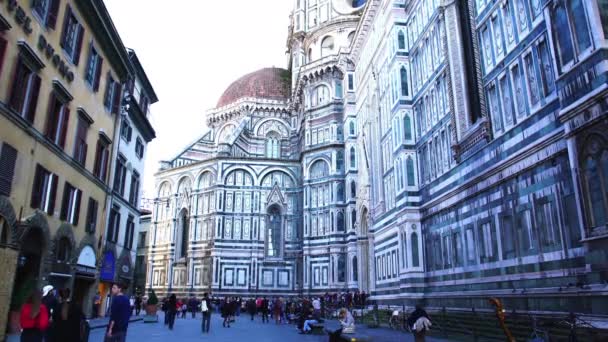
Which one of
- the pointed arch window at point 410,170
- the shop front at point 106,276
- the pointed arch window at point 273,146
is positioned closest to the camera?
the shop front at point 106,276

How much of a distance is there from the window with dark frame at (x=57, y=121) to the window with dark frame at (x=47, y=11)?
7.99ft

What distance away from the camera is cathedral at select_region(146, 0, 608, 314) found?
1133 cm

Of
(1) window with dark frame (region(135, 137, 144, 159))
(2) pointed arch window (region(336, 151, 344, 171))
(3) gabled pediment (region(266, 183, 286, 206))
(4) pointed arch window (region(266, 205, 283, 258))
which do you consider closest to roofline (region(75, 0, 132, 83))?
(1) window with dark frame (region(135, 137, 144, 159))

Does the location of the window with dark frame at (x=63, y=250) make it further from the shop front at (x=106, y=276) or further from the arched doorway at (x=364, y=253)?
the arched doorway at (x=364, y=253)

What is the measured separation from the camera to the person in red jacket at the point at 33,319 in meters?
7.61

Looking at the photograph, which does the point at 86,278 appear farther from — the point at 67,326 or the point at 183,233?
the point at 183,233

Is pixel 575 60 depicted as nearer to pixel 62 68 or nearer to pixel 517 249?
pixel 517 249

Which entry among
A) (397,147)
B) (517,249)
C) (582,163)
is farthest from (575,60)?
(397,147)

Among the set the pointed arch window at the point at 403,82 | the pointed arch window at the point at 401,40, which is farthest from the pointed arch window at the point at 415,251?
the pointed arch window at the point at 401,40

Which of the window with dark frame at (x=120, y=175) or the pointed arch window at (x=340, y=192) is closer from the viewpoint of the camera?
the window with dark frame at (x=120, y=175)

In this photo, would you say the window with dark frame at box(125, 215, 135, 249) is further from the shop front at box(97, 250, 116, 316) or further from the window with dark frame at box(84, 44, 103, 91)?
the window with dark frame at box(84, 44, 103, 91)

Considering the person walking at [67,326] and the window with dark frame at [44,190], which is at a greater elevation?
the window with dark frame at [44,190]

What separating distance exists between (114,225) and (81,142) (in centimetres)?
678

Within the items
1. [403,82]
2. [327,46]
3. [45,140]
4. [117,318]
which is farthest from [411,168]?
[327,46]
